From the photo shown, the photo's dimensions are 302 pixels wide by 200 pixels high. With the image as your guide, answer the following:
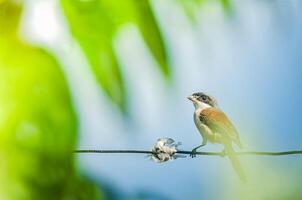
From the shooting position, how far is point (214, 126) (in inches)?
30.9

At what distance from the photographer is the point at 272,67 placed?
0.79 m

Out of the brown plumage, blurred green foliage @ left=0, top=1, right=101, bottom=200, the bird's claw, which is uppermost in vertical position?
the brown plumage

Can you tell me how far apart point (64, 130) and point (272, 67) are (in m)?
0.53

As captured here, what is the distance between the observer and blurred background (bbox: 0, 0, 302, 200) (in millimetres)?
336

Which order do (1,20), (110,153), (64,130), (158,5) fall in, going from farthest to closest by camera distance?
(110,153) → (158,5) → (1,20) → (64,130)

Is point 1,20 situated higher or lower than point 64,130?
higher

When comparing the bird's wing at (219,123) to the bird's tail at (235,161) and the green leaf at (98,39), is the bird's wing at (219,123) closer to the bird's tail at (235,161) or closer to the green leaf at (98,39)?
the bird's tail at (235,161)

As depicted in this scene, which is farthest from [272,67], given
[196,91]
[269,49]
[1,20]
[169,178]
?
[1,20]

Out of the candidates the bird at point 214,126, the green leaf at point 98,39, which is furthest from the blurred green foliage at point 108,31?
the bird at point 214,126

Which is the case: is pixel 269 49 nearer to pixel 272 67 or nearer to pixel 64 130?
pixel 272 67

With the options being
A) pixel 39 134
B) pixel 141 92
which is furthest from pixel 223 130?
pixel 39 134

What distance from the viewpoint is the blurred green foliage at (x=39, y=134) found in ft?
1.07

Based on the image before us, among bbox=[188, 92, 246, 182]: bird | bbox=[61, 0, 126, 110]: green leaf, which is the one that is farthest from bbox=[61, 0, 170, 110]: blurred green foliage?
bbox=[188, 92, 246, 182]: bird

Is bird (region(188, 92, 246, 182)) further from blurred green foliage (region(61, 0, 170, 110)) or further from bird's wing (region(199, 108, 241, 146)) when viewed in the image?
blurred green foliage (region(61, 0, 170, 110))
